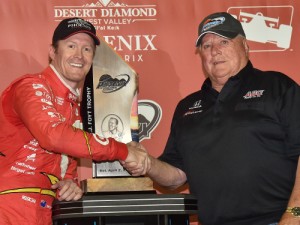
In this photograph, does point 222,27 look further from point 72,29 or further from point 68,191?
point 68,191

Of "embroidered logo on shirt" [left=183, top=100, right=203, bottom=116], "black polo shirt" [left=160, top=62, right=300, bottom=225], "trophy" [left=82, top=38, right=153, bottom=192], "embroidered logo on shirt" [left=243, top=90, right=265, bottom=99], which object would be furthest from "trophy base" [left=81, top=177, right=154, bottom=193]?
"embroidered logo on shirt" [left=243, top=90, right=265, bottom=99]

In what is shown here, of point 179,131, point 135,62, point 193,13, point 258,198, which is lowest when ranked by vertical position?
point 258,198

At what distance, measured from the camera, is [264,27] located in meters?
3.49

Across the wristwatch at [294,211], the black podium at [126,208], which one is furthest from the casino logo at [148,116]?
the wristwatch at [294,211]

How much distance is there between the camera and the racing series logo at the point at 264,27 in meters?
3.48

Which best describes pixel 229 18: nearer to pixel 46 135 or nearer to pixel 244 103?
pixel 244 103

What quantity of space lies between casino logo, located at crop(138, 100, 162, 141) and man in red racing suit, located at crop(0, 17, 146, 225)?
1.84 feet

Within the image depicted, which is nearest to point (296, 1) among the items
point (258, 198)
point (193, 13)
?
point (193, 13)

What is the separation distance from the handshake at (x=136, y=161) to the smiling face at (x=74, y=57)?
370mm

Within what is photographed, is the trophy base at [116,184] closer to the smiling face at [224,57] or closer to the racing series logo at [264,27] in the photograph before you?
the smiling face at [224,57]

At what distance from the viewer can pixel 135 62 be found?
342cm

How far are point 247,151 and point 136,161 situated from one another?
1.47ft

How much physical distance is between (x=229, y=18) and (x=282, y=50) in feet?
1.78

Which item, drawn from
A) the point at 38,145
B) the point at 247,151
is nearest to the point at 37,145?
the point at 38,145
